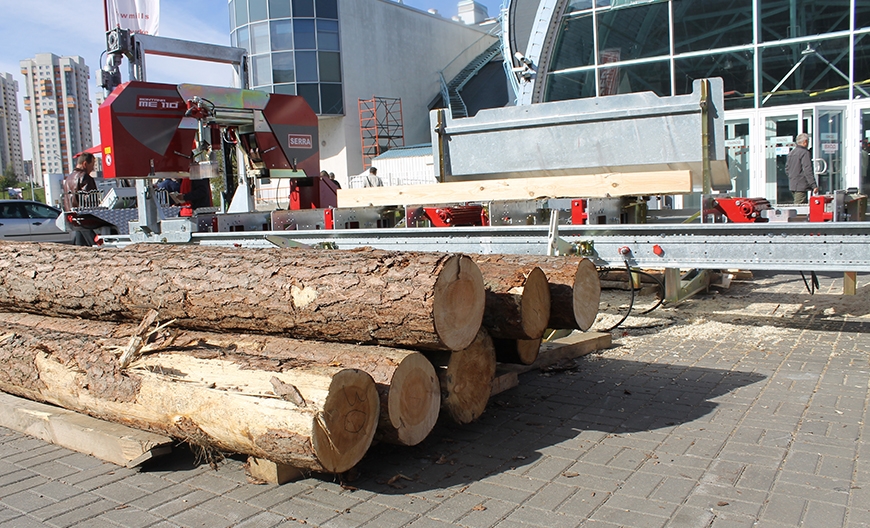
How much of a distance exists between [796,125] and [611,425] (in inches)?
488

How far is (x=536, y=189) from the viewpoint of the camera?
7066 mm

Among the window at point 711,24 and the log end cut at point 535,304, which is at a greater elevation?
the window at point 711,24

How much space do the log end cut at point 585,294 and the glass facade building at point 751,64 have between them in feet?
34.6

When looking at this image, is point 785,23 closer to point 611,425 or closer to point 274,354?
point 611,425

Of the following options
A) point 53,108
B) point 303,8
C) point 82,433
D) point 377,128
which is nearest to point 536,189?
point 82,433

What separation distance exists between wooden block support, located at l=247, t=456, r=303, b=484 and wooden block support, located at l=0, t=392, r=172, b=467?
589 millimetres

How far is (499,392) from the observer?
4949 mm

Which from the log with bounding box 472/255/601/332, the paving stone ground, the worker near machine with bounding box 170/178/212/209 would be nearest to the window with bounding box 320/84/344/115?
the worker near machine with bounding box 170/178/212/209

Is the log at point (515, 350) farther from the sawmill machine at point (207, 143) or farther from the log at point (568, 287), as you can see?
the sawmill machine at point (207, 143)

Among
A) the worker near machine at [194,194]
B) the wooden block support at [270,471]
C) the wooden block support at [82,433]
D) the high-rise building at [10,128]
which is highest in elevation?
the high-rise building at [10,128]

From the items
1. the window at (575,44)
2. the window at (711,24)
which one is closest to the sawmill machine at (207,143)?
the window at (575,44)

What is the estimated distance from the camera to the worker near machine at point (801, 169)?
432 inches

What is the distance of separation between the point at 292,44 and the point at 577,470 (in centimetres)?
3060

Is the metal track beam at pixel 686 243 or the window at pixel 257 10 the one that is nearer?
the metal track beam at pixel 686 243
